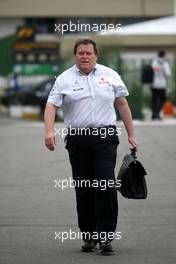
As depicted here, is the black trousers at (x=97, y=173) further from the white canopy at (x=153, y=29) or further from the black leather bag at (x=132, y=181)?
the white canopy at (x=153, y=29)

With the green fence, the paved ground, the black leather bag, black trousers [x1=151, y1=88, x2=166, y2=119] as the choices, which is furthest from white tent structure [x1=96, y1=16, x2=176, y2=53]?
the black leather bag

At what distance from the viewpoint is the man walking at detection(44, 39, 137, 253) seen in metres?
7.70

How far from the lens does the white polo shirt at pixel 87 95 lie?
25.3 feet

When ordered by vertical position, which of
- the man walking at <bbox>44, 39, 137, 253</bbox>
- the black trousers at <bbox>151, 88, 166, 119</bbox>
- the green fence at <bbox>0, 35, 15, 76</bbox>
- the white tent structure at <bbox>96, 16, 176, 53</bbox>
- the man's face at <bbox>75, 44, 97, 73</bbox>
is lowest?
the black trousers at <bbox>151, 88, 166, 119</bbox>

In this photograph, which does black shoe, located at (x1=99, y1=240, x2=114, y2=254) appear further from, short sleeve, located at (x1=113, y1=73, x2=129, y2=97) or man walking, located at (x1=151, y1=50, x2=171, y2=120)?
man walking, located at (x1=151, y1=50, x2=171, y2=120)

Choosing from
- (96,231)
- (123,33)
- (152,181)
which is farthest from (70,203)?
(123,33)

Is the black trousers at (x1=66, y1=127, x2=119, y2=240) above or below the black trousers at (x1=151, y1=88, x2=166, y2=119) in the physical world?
above

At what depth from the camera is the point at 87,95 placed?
7.70 m

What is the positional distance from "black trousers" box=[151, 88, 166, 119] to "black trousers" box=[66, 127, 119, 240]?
52.8ft

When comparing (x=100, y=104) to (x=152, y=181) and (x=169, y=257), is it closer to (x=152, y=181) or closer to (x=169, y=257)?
(x=169, y=257)
